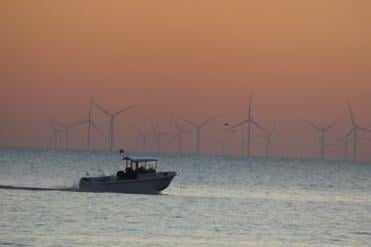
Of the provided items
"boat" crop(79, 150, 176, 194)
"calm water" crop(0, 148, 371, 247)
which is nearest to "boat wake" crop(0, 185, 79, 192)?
"calm water" crop(0, 148, 371, 247)

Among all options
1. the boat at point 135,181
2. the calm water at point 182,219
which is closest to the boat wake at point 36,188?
the calm water at point 182,219

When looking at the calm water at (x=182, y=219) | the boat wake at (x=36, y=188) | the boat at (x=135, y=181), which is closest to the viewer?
the calm water at (x=182, y=219)

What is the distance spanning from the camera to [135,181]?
334ft

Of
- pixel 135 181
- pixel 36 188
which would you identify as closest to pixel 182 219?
pixel 135 181

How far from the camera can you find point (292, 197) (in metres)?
122

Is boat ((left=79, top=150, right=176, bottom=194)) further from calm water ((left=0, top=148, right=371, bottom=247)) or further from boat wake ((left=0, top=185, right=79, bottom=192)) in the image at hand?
boat wake ((left=0, top=185, right=79, bottom=192))

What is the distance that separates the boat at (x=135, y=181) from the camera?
334 ft

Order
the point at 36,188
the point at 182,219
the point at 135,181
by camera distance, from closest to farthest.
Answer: the point at 182,219 → the point at 135,181 → the point at 36,188

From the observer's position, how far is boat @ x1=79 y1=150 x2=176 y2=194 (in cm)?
10188

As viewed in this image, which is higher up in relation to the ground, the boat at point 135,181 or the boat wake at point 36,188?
the boat at point 135,181

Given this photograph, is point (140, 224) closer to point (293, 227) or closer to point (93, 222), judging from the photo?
point (93, 222)

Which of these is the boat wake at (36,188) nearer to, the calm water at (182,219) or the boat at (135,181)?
the calm water at (182,219)

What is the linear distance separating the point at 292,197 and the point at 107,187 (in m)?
23.2

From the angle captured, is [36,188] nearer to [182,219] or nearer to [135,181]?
[135,181]
